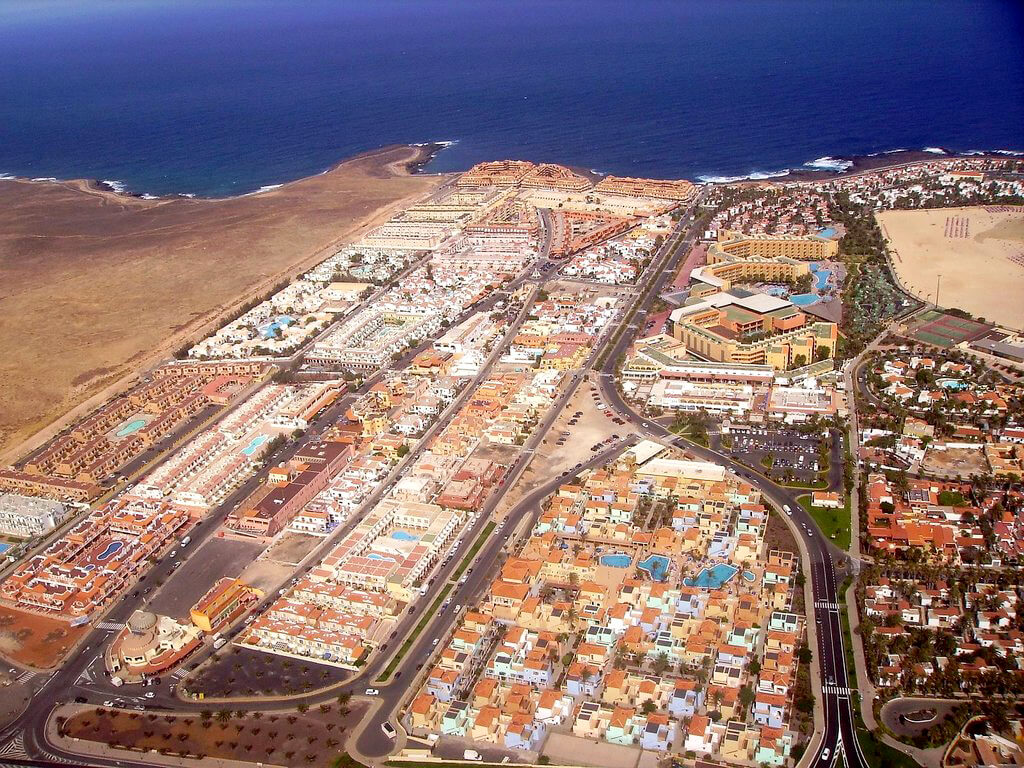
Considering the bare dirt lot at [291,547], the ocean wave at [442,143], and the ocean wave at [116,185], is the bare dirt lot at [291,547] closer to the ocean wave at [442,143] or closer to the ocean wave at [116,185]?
the ocean wave at [116,185]

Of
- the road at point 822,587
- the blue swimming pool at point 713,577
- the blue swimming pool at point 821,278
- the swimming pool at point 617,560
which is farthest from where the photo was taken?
the blue swimming pool at point 821,278

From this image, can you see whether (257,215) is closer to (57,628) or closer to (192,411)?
(192,411)

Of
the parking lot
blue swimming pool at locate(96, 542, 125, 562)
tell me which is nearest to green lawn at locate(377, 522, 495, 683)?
the parking lot

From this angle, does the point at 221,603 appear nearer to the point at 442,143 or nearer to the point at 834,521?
the point at 834,521

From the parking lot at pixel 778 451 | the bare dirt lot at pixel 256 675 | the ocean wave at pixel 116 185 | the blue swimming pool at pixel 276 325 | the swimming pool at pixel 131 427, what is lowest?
the bare dirt lot at pixel 256 675

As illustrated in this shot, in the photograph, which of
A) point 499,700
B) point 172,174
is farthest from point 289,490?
point 172,174

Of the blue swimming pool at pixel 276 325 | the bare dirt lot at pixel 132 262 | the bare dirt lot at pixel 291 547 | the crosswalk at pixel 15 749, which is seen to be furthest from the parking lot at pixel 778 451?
the bare dirt lot at pixel 132 262
